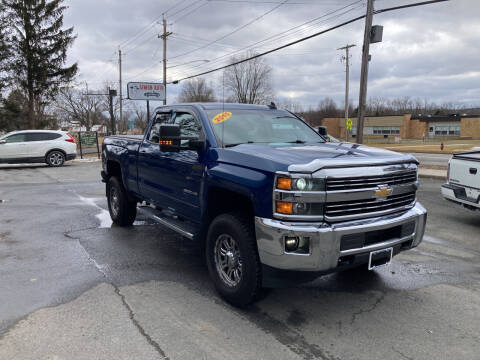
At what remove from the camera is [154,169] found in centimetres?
514

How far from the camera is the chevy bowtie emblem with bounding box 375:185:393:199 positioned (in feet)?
11.1

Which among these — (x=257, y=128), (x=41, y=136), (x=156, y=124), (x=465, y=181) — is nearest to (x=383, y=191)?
(x=257, y=128)

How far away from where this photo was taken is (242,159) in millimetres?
3523

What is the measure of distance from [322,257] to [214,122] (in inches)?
81.9

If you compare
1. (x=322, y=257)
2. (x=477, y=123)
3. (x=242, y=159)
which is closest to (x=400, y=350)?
(x=322, y=257)

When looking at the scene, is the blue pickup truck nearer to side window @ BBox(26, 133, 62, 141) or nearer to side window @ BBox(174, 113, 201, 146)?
side window @ BBox(174, 113, 201, 146)

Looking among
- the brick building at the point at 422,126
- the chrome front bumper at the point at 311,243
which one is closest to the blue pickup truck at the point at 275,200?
the chrome front bumper at the point at 311,243

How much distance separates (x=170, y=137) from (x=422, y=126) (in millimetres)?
68535

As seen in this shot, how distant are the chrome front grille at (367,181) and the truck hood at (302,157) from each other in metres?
0.12

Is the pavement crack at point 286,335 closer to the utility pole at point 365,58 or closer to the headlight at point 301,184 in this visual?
the headlight at point 301,184

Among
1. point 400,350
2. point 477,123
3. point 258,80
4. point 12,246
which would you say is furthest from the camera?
point 258,80

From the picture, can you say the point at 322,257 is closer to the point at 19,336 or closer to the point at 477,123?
the point at 19,336

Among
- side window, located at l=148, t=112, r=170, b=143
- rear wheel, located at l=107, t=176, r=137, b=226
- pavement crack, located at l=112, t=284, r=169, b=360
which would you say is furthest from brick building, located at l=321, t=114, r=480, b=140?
pavement crack, located at l=112, t=284, r=169, b=360

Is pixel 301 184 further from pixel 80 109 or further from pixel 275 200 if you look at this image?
pixel 80 109
